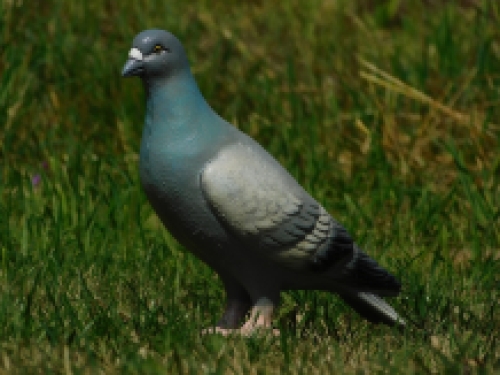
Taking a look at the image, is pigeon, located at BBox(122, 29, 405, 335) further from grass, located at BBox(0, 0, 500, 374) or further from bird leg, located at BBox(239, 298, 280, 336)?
grass, located at BBox(0, 0, 500, 374)

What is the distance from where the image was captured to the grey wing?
3.18m

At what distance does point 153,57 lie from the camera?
3295mm

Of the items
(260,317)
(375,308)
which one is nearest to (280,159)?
(375,308)

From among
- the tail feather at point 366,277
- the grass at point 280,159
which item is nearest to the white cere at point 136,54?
the grass at point 280,159

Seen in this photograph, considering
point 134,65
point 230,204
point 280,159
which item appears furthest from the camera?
point 280,159

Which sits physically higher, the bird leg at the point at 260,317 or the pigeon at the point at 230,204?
the pigeon at the point at 230,204

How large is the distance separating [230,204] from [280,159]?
2228 mm

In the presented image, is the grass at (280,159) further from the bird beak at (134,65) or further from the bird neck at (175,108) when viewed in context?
the bird beak at (134,65)

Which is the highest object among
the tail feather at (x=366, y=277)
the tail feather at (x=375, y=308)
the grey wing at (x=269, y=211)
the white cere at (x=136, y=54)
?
the white cere at (x=136, y=54)

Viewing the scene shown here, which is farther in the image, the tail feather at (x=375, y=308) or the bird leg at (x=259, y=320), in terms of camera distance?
the tail feather at (x=375, y=308)

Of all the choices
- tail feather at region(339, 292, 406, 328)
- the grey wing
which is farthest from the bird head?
tail feather at region(339, 292, 406, 328)

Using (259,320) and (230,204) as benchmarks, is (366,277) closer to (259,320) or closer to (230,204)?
(259,320)

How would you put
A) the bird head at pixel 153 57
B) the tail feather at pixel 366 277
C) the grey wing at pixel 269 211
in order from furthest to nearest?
the tail feather at pixel 366 277, the bird head at pixel 153 57, the grey wing at pixel 269 211

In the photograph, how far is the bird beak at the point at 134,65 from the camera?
3.27m
